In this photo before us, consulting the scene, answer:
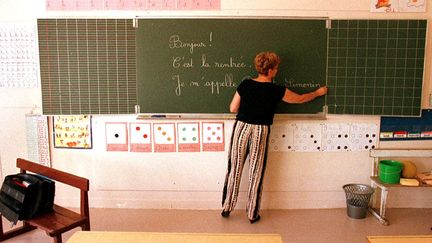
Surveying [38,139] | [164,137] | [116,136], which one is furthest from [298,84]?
[38,139]

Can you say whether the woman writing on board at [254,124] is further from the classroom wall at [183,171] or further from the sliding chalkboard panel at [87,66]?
the sliding chalkboard panel at [87,66]

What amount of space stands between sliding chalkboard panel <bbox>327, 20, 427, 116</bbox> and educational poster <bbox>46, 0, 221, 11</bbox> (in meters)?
1.25

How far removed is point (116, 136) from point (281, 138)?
1.67 metres

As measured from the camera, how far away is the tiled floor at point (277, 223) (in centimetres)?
345

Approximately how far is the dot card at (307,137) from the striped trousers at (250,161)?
17.7 inches

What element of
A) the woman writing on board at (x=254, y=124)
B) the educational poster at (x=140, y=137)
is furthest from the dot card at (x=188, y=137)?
the woman writing on board at (x=254, y=124)

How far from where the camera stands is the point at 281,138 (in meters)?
3.93

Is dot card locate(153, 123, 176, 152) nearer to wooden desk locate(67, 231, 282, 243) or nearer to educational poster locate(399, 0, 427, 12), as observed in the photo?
wooden desk locate(67, 231, 282, 243)

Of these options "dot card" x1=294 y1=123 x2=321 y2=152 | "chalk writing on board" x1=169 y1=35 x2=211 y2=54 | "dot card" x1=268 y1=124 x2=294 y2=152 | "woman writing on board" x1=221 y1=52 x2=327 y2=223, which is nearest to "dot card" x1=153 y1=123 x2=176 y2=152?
"woman writing on board" x1=221 y1=52 x2=327 y2=223

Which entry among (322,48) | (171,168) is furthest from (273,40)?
(171,168)

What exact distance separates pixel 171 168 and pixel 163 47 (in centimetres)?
123

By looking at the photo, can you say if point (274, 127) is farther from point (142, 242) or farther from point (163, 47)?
point (142, 242)

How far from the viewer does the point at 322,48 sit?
3742 millimetres

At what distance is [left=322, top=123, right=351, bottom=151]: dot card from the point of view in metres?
3.91
